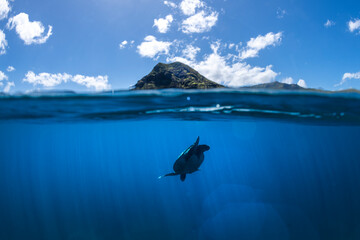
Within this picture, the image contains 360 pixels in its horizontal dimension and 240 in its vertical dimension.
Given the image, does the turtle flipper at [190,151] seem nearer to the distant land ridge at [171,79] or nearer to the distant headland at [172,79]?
the distant headland at [172,79]

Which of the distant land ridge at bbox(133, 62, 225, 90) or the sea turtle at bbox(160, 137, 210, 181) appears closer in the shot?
the sea turtle at bbox(160, 137, 210, 181)

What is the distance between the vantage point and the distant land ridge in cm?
1065

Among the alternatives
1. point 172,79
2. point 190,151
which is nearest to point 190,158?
point 190,151

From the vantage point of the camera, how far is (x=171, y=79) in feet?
36.0

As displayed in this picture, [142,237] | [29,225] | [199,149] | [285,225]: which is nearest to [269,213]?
[285,225]

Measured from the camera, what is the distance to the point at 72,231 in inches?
543

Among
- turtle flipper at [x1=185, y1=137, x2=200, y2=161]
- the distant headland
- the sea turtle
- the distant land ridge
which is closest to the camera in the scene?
turtle flipper at [x1=185, y1=137, x2=200, y2=161]

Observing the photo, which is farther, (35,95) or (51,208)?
(51,208)

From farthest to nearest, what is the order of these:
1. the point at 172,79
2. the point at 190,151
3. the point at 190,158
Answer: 1. the point at 172,79
2. the point at 190,158
3. the point at 190,151

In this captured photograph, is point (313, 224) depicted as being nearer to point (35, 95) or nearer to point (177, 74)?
point (177, 74)

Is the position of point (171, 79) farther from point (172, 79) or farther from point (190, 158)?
point (190, 158)

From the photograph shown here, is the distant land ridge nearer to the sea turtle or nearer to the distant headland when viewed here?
the distant headland

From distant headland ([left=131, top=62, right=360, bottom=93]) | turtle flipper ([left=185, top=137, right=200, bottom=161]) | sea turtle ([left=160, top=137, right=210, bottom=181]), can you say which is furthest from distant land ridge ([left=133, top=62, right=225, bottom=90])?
turtle flipper ([left=185, top=137, right=200, bottom=161])

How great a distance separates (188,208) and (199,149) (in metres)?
13.6
